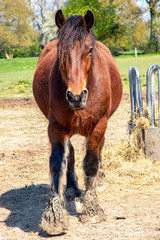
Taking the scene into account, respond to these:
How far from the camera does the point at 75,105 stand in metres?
3.12

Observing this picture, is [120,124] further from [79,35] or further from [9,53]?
[9,53]

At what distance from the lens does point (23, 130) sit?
9219mm

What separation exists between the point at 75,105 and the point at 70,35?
732 millimetres

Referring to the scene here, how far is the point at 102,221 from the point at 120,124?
570 cm

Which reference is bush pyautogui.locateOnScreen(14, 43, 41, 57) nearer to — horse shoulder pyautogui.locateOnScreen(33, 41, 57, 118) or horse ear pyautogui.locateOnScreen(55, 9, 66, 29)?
horse shoulder pyautogui.locateOnScreen(33, 41, 57, 118)

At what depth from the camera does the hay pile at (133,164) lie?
208 inches

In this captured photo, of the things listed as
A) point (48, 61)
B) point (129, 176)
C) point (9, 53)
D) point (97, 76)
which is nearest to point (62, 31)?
point (97, 76)

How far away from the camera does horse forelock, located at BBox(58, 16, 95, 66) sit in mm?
3344

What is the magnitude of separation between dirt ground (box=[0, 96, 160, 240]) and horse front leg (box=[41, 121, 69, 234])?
0.35ft

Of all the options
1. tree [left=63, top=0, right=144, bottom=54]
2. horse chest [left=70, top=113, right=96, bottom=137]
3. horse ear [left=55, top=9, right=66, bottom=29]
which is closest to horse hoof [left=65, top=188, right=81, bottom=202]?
horse chest [left=70, top=113, right=96, bottom=137]

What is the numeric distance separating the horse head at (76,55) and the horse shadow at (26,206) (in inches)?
59.1

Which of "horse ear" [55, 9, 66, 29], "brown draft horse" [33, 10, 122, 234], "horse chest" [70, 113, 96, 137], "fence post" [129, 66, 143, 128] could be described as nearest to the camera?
"brown draft horse" [33, 10, 122, 234]

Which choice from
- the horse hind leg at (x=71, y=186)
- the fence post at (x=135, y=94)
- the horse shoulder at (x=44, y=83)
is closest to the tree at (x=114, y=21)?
the fence post at (x=135, y=94)

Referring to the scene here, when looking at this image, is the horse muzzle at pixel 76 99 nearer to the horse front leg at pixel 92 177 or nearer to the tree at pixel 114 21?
the horse front leg at pixel 92 177
